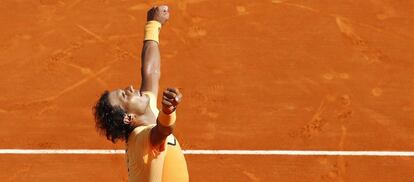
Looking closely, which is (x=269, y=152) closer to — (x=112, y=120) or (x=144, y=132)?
(x=112, y=120)

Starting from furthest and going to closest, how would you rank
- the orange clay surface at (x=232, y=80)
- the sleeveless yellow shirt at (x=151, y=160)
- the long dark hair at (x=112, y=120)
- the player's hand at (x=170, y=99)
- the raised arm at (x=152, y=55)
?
the orange clay surface at (x=232, y=80)
the raised arm at (x=152, y=55)
the long dark hair at (x=112, y=120)
the sleeveless yellow shirt at (x=151, y=160)
the player's hand at (x=170, y=99)

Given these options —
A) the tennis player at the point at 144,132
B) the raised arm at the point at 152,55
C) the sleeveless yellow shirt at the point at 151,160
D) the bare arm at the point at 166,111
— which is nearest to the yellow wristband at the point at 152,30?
the raised arm at the point at 152,55

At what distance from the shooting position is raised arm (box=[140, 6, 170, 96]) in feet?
17.9

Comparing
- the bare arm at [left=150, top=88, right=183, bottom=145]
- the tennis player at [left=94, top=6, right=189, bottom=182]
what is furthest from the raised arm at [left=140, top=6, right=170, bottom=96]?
the bare arm at [left=150, top=88, right=183, bottom=145]

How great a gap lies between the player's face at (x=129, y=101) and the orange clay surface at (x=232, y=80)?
10.5ft

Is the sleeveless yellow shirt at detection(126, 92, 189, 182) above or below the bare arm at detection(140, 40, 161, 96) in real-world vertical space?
below

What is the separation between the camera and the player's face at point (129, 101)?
4641 mm

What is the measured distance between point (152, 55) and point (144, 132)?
1332 millimetres

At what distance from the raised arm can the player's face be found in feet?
2.24

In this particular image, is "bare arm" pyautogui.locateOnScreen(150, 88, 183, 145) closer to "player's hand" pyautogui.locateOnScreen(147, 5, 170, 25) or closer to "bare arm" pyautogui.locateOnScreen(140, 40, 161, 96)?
"bare arm" pyautogui.locateOnScreen(140, 40, 161, 96)

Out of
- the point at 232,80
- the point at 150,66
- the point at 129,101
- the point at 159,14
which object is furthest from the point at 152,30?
the point at 232,80

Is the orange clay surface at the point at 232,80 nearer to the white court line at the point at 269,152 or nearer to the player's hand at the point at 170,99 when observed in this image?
the white court line at the point at 269,152

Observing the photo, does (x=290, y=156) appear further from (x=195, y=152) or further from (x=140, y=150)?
(x=140, y=150)

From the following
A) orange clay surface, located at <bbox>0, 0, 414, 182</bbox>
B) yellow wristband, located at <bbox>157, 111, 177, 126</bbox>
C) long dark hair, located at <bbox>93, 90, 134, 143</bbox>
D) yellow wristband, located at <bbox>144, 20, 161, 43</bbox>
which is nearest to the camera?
yellow wristband, located at <bbox>157, 111, 177, 126</bbox>
